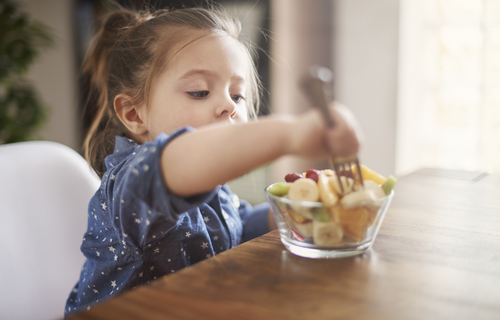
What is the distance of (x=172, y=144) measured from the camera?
505mm

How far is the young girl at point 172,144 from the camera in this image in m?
0.47

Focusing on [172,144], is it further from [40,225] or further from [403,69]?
[403,69]

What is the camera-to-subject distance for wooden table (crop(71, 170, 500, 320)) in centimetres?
37

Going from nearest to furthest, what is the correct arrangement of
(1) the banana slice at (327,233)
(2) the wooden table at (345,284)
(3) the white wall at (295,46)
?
(2) the wooden table at (345,284) < (1) the banana slice at (327,233) < (3) the white wall at (295,46)

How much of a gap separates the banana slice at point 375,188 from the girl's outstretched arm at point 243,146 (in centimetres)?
9

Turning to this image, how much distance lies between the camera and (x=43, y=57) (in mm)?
3895

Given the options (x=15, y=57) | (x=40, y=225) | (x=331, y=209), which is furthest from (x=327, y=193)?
(x=15, y=57)

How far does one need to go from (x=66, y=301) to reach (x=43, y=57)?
3.63 m

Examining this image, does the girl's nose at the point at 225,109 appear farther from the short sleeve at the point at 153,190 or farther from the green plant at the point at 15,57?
the green plant at the point at 15,57

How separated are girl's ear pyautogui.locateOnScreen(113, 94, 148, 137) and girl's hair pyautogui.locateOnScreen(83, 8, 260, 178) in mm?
17

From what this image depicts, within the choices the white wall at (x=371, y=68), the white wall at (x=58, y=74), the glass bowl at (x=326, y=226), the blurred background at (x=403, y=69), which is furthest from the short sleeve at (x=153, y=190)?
the white wall at (x=58, y=74)

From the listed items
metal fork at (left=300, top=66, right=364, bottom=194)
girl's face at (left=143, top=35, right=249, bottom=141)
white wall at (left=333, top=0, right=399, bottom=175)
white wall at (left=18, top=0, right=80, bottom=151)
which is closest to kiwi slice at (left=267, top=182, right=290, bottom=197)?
metal fork at (left=300, top=66, right=364, bottom=194)

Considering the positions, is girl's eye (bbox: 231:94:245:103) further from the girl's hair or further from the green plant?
the green plant

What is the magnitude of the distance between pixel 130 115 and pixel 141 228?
0.34 metres
